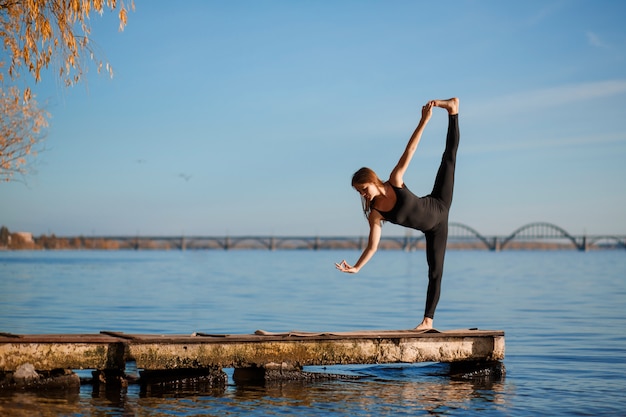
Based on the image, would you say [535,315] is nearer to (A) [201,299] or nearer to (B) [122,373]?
(A) [201,299]

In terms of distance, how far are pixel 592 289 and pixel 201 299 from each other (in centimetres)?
2207

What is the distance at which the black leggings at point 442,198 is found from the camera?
10.4 meters

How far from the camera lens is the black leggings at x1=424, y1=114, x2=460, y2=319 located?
1045 centimetres

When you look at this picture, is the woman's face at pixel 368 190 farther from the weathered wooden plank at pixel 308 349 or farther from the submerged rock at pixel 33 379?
the submerged rock at pixel 33 379

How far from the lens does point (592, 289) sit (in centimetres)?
4391

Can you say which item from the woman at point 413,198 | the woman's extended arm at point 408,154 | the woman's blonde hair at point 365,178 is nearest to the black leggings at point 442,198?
the woman at point 413,198

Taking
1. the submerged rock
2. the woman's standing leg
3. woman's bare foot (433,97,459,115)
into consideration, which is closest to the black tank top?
the woman's standing leg

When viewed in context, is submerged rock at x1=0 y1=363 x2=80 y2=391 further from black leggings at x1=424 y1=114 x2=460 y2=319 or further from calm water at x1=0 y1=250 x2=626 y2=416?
black leggings at x1=424 y1=114 x2=460 y2=319

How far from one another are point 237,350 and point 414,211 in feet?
9.71

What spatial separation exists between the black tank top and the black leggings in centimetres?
7

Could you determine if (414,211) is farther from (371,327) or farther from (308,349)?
(371,327)

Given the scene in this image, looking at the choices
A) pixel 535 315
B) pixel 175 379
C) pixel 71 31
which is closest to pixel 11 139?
pixel 71 31

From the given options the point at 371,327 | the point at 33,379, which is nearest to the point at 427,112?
the point at 33,379

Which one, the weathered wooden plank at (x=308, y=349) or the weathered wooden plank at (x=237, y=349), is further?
the weathered wooden plank at (x=308, y=349)
